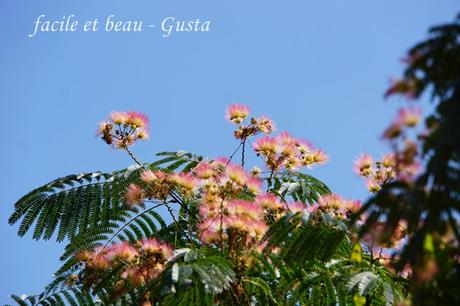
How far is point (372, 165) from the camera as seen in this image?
3.38 meters

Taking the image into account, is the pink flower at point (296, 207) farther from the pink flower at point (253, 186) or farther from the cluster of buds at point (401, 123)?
the cluster of buds at point (401, 123)

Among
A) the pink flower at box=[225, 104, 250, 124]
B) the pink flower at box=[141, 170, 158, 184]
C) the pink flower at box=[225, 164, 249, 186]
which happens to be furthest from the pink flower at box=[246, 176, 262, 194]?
the pink flower at box=[225, 104, 250, 124]

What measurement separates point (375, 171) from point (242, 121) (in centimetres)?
115

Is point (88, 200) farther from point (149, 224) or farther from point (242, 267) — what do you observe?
point (242, 267)

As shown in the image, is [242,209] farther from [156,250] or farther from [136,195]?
[136,195]

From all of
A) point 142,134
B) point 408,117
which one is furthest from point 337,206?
point 408,117

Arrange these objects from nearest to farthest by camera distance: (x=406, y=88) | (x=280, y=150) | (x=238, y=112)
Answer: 1. (x=406, y=88)
2. (x=280, y=150)
3. (x=238, y=112)

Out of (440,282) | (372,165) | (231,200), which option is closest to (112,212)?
(231,200)

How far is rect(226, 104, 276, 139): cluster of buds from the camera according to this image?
163 inches

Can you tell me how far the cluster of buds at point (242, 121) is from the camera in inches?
163

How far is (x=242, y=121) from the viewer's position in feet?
13.7

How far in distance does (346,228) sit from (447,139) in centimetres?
148

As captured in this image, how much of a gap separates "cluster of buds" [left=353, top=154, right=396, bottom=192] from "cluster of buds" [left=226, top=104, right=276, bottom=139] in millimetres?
905

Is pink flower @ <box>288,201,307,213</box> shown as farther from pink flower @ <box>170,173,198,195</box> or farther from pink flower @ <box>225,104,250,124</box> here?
pink flower @ <box>225,104,250,124</box>
